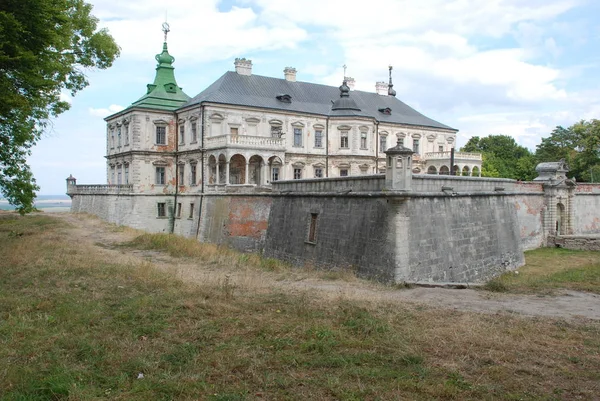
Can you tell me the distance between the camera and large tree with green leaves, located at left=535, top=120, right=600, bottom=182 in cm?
4662

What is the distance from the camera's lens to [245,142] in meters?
31.8

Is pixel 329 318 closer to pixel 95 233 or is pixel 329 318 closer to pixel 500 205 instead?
pixel 500 205

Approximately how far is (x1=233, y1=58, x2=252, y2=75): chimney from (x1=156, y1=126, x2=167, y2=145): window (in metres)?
7.58

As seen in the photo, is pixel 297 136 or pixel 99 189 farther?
pixel 99 189

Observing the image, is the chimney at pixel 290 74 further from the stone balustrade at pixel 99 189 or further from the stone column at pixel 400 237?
the stone column at pixel 400 237

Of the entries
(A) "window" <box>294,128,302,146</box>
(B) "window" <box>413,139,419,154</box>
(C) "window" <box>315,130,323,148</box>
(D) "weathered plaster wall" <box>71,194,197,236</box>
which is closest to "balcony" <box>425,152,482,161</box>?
(B) "window" <box>413,139,419,154</box>

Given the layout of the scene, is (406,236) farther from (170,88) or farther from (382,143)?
(170,88)

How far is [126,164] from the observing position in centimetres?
3575

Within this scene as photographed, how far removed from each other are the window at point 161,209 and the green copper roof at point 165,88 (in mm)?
7354

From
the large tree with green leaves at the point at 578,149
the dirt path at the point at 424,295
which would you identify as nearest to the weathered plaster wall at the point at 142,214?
the dirt path at the point at 424,295

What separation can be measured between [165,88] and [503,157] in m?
50.9

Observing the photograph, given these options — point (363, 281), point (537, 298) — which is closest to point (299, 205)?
point (363, 281)

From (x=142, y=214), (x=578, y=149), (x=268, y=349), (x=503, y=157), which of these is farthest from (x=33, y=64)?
(x=503, y=157)

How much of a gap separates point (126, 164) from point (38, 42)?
74.1 feet
